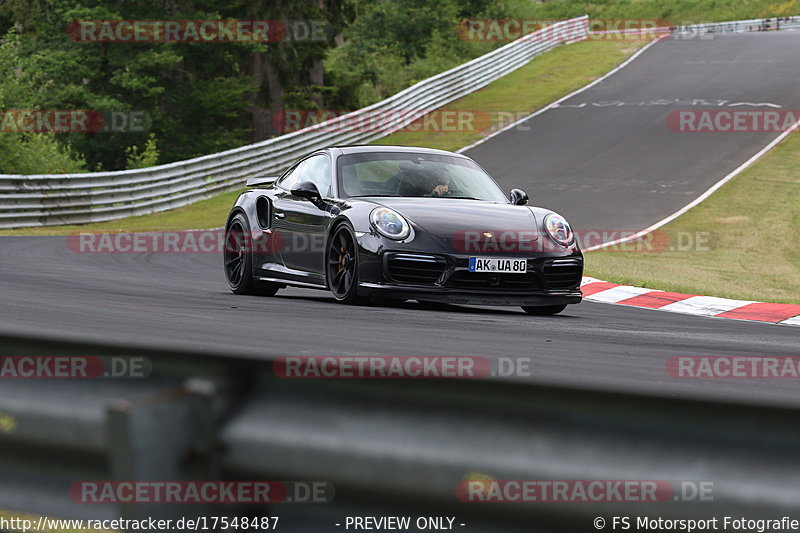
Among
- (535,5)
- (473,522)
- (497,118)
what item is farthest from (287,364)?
(535,5)

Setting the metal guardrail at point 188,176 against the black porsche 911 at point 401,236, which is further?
the metal guardrail at point 188,176

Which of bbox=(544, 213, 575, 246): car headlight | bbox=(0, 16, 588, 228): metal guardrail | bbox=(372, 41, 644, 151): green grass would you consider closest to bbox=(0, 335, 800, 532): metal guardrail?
bbox=(544, 213, 575, 246): car headlight

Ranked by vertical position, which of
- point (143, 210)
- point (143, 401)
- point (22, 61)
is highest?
point (22, 61)

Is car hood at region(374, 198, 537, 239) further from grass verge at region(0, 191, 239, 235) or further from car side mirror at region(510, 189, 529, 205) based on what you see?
grass verge at region(0, 191, 239, 235)

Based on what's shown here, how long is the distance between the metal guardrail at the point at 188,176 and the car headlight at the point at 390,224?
1395cm

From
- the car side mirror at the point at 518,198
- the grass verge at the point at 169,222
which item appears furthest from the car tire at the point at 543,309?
the grass verge at the point at 169,222

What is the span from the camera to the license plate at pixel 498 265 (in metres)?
8.05

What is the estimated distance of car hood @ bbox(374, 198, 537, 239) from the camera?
823 centimetres

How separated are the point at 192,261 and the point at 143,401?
39.9 feet

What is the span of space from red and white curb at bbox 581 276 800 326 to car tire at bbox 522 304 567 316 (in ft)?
5.08

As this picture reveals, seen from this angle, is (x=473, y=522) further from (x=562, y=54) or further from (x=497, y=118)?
(x=562, y=54)

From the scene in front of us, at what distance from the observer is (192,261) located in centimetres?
1423
